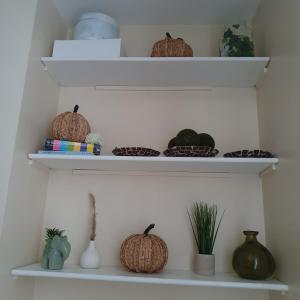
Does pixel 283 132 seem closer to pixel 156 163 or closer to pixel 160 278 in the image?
pixel 156 163

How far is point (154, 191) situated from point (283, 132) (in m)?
0.62

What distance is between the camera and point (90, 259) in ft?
4.09

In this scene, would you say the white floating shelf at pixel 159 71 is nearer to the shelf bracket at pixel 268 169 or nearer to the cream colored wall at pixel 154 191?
A: the cream colored wall at pixel 154 191

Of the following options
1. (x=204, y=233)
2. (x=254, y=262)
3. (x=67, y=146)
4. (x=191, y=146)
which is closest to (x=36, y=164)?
(x=67, y=146)

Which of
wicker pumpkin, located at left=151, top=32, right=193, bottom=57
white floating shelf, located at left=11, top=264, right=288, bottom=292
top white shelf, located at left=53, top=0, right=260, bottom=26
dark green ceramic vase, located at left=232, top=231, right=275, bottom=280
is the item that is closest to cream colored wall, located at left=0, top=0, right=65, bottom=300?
white floating shelf, located at left=11, top=264, right=288, bottom=292

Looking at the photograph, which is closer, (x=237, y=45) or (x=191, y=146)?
(x=191, y=146)

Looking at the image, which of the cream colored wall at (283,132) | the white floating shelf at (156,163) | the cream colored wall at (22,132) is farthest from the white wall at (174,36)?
the white floating shelf at (156,163)

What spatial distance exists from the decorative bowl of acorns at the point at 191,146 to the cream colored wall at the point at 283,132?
0.27 metres

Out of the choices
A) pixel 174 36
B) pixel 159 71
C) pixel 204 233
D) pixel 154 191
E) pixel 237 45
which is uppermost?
pixel 174 36

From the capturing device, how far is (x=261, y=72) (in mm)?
1411

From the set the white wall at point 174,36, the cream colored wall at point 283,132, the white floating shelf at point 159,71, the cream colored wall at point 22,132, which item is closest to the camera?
the cream colored wall at point 283,132

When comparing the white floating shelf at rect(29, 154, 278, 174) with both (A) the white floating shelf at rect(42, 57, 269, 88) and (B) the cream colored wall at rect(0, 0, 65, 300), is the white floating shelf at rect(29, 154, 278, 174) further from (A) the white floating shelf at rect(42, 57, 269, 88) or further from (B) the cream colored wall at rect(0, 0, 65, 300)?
(A) the white floating shelf at rect(42, 57, 269, 88)

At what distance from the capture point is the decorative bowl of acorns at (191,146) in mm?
1201

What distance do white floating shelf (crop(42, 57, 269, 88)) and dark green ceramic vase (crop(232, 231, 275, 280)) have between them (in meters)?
0.77
